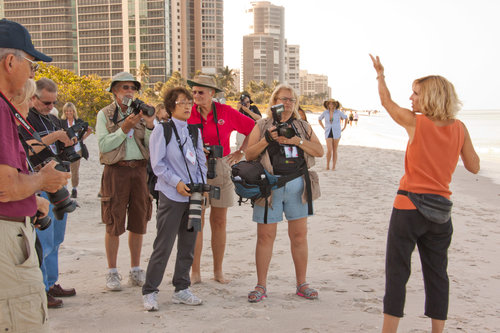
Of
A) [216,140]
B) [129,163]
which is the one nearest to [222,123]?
[216,140]

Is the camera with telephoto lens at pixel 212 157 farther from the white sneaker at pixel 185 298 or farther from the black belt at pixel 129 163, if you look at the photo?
the white sneaker at pixel 185 298

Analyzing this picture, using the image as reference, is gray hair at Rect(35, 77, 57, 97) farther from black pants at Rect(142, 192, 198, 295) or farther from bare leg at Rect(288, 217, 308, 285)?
bare leg at Rect(288, 217, 308, 285)

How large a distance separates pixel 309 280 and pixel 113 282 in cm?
188

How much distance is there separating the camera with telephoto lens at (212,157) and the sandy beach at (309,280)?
109 cm

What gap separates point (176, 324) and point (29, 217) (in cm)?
183

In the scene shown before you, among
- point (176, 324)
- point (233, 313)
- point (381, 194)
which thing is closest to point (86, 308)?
point (176, 324)

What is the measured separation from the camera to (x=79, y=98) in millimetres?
22172

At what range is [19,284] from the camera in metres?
2.13

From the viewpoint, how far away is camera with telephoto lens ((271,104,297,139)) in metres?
4.34

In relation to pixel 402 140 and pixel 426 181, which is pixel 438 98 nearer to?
pixel 426 181

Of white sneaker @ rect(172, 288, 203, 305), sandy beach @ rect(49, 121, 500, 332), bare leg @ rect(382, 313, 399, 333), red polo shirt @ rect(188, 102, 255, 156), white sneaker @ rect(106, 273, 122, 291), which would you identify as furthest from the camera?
red polo shirt @ rect(188, 102, 255, 156)

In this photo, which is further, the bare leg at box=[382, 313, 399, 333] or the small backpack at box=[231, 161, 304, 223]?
the small backpack at box=[231, 161, 304, 223]

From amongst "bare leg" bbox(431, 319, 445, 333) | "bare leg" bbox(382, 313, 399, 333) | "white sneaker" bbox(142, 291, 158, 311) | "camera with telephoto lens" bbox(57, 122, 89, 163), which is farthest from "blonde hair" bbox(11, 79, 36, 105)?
"bare leg" bbox(431, 319, 445, 333)

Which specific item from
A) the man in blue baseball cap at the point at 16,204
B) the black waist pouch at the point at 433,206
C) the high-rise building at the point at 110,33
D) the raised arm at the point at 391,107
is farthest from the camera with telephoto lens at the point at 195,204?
the high-rise building at the point at 110,33
